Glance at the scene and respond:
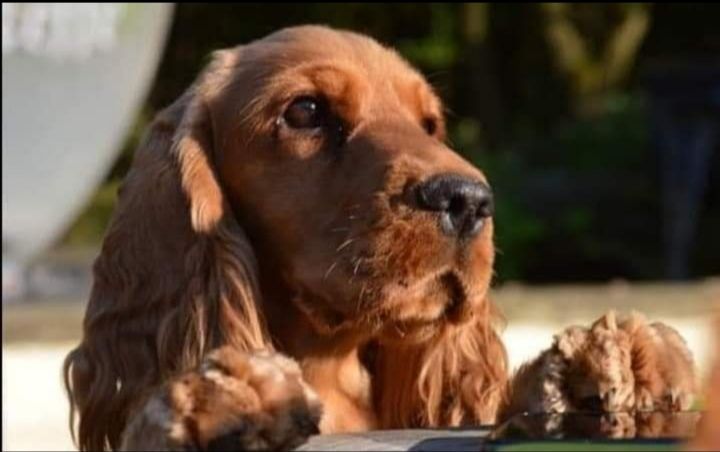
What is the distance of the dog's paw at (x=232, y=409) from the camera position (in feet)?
6.26

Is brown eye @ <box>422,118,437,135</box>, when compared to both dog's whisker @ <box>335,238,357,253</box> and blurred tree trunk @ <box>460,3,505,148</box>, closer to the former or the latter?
dog's whisker @ <box>335,238,357,253</box>

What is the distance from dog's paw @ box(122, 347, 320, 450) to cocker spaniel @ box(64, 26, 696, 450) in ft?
2.29

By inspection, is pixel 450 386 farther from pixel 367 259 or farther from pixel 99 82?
pixel 99 82

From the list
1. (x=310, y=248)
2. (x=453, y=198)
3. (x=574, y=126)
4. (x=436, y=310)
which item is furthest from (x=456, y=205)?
(x=574, y=126)

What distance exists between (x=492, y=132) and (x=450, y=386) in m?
7.77

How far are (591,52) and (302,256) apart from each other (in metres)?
8.00

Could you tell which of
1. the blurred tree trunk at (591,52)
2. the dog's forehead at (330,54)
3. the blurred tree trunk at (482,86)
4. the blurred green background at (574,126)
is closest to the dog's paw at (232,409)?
the dog's forehead at (330,54)

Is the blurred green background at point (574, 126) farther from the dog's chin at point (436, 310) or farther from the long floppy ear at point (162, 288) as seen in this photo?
the dog's chin at point (436, 310)

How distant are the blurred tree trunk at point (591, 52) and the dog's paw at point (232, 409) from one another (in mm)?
7882

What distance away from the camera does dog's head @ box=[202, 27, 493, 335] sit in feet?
9.05

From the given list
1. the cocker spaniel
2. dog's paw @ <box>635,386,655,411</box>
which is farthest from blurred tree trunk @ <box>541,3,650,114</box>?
dog's paw @ <box>635,386,655,411</box>

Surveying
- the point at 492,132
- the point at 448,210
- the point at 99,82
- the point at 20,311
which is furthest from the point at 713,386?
the point at 492,132

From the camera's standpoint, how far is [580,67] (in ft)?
36.3

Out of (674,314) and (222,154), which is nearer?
(222,154)
